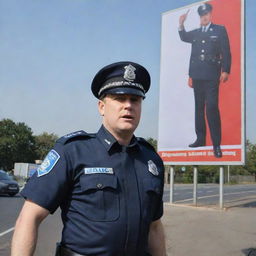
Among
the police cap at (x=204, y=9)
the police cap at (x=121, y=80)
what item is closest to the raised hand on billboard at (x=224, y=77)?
the police cap at (x=204, y=9)

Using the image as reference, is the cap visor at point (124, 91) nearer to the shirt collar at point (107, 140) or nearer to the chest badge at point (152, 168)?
the shirt collar at point (107, 140)

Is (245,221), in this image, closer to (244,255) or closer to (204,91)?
(244,255)

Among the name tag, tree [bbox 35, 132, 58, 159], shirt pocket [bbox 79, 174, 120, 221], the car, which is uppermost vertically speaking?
tree [bbox 35, 132, 58, 159]

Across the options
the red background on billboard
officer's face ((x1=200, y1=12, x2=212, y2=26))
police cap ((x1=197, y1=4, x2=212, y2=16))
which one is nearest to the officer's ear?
the red background on billboard

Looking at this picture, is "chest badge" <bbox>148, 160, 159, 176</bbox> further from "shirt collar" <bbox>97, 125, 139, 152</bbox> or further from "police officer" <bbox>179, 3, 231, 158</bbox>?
"police officer" <bbox>179, 3, 231, 158</bbox>

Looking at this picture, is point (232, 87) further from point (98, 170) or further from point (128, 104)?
point (98, 170)

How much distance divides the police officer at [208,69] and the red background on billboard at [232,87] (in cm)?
19

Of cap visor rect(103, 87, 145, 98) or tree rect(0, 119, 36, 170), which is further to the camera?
tree rect(0, 119, 36, 170)

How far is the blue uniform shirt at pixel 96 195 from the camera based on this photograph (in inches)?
65.8

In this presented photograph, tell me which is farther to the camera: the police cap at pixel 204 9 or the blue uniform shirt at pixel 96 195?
the police cap at pixel 204 9

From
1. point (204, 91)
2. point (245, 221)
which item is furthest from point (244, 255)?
point (204, 91)

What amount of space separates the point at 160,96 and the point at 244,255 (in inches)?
419

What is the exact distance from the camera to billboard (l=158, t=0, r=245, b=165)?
1430cm

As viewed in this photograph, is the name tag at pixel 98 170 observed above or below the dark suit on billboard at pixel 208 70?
below
